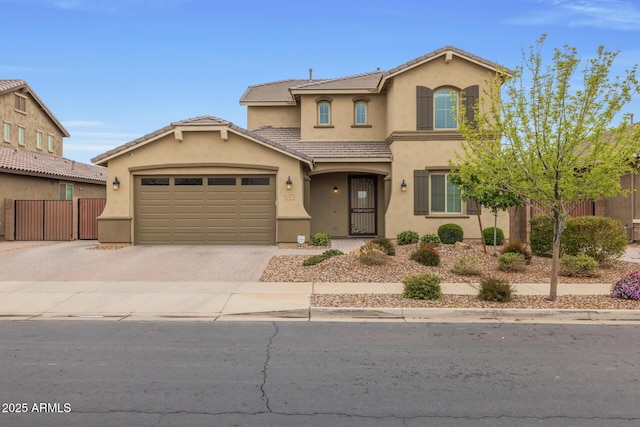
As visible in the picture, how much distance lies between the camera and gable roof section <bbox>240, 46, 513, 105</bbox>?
18.9 m

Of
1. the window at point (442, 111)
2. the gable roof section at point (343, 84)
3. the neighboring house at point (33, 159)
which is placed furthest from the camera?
the neighboring house at point (33, 159)

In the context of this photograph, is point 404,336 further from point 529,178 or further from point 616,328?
point 529,178

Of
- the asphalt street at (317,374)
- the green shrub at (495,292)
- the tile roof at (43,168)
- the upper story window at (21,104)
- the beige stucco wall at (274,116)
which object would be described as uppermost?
the upper story window at (21,104)

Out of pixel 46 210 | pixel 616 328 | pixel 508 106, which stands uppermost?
pixel 508 106

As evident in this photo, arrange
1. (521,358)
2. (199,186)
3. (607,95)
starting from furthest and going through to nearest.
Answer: (199,186) → (607,95) → (521,358)

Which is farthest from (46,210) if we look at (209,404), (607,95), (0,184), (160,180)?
(607,95)

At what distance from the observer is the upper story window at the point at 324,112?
21.8 meters

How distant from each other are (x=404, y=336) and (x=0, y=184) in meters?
21.3

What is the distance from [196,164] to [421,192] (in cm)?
901

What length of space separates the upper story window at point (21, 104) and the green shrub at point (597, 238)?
3406 cm

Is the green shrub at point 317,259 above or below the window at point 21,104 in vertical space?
below

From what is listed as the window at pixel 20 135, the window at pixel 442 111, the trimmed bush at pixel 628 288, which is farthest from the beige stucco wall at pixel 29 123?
the trimmed bush at pixel 628 288

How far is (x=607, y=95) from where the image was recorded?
8.70 metres

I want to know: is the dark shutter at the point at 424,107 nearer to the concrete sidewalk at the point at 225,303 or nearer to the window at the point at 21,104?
the concrete sidewalk at the point at 225,303
